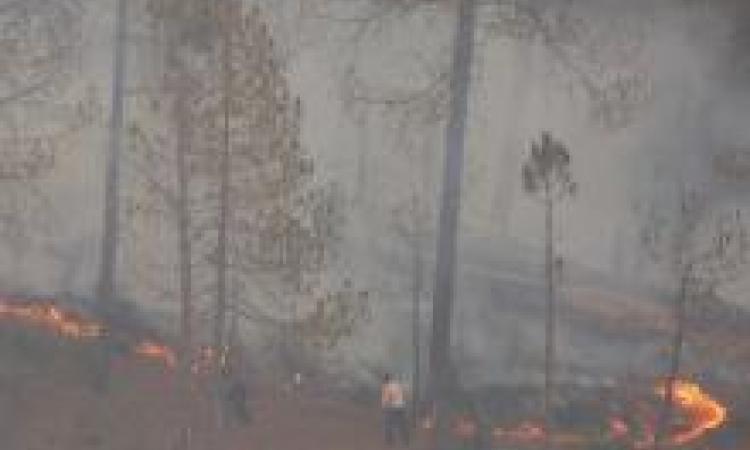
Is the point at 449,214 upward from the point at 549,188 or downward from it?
downward

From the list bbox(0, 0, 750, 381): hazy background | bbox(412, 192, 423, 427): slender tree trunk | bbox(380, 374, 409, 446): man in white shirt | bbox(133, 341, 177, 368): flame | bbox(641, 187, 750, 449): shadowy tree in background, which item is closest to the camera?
bbox(380, 374, 409, 446): man in white shirt

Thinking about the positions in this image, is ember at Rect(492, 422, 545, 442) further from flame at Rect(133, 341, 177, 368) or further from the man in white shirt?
flame at Rect(133, 341, 177, 368)

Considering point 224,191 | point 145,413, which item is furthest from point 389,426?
point 224,191

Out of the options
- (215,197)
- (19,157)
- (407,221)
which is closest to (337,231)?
(407,221)

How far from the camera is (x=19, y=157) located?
86.1 feet

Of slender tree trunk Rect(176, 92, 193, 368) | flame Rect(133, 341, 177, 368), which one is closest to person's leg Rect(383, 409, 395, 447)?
slender tree trunk Rect(176, 92, 193, 368)

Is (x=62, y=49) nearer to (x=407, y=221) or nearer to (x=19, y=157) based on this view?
(x=19, y=157)

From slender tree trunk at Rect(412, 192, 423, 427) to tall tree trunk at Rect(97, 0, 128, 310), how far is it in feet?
19.3

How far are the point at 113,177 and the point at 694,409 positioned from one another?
37.1 feet

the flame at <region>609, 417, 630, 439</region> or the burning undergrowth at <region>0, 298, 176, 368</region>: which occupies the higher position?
the burning undergrowth at <region>0, 298, 176, 368</region>

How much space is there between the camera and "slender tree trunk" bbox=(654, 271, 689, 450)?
891 inches

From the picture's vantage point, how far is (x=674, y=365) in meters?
23.6

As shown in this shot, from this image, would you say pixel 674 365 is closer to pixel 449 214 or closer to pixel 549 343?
pixel 549 343

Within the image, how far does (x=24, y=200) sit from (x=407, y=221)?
803 centimetres
